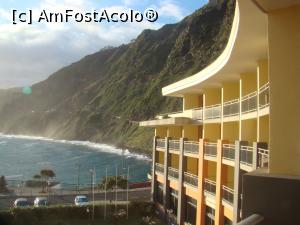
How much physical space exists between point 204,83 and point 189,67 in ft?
481

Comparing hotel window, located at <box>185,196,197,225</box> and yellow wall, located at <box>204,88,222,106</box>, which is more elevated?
yellow wall, located at <box>204,88,222,106</box>

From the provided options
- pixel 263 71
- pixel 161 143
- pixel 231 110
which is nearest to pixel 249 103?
pixel 263 71

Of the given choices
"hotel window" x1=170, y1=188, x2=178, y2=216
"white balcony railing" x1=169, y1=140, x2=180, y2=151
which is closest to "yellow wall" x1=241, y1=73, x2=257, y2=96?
"white balcony railing" x1=169, y1=140, x2=180, y2=151

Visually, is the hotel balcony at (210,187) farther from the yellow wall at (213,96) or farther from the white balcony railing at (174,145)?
the yellow wall at (213,96)

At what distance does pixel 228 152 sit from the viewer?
22500 mm

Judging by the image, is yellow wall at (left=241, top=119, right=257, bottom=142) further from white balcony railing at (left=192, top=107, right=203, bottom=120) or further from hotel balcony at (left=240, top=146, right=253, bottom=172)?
white balcony railing at (left=192, top=107, right=203, bottom=120)

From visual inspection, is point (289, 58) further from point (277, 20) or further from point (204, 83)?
point (204, 83)

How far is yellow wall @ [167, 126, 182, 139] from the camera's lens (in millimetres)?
35916

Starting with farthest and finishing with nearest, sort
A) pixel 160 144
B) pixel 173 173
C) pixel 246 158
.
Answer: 1. pixel 160 144
2. pixel 173 173
3. pixel 246 158

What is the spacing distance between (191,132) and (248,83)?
1030 cm

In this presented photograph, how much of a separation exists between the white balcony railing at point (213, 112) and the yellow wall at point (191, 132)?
4049mm

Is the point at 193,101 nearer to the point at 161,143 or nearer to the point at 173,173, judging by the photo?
the point at 161,143

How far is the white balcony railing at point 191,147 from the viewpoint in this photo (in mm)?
28891

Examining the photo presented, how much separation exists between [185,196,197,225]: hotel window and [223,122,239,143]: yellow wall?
496 cm
